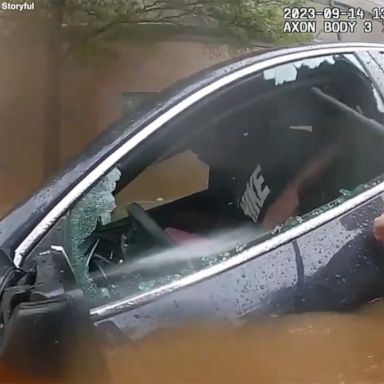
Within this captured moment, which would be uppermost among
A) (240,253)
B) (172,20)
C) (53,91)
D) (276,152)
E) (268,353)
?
(172,20)

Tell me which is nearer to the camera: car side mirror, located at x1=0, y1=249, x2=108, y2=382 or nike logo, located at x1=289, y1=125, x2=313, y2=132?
car side mirror, located at x1=0, y1=249, x2=108, y2=382

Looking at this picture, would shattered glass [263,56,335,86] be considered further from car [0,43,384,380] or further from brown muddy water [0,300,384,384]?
brown muddy water [0,300,384,384]

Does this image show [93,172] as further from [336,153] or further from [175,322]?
[336,153]

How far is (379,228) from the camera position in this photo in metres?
1.45

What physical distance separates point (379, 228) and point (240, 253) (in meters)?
0.26

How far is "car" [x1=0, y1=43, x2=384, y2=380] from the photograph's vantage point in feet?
4.55

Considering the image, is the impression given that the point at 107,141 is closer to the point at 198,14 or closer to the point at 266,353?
the point at 198,14

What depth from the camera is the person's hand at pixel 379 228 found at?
1.44 meters

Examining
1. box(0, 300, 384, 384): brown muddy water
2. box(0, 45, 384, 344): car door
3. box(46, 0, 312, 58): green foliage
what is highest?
box(46, 0, 312, 58): green foliage

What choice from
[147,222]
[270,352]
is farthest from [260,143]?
[270,352]

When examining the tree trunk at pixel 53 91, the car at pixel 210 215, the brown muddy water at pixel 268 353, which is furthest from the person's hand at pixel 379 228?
the tree trunk at pixel 53 91

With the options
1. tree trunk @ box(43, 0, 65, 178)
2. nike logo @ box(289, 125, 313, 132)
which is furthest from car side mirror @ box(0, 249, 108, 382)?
nike logo @ box(289, 125, 313, 132)

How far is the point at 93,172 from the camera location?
1.49 metres

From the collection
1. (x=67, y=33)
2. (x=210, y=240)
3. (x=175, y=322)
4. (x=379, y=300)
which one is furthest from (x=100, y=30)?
(x=379, y=300)
